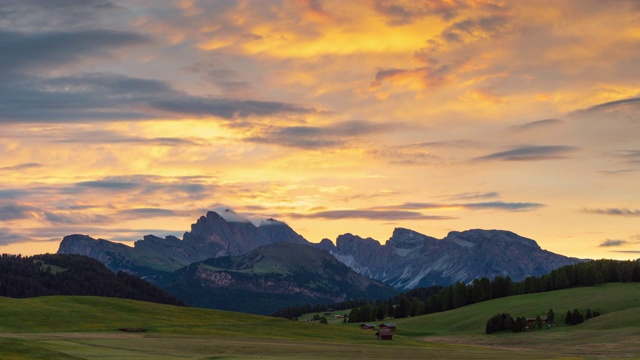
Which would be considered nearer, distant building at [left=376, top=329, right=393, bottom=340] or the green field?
the green field

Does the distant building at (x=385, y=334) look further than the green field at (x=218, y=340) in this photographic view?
Yes

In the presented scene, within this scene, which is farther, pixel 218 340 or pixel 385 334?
pixel 385 334

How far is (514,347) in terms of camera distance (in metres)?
166

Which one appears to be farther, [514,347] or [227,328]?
[227,328]

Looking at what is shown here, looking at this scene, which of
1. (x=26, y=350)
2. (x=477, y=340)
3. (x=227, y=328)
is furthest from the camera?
(x=477, y=340)

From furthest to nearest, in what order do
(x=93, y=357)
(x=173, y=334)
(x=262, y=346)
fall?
1. (x=173, y=334)
2. (x=262, y=346)
3. (x=93, y=357)

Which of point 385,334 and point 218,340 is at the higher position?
point 218,340

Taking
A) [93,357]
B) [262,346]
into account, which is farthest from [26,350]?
[262,346]

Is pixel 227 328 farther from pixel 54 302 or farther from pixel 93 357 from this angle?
pixel 93 357

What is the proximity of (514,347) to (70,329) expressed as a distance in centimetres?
9227

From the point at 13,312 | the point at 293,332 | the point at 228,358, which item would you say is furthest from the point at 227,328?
the point at 228,358

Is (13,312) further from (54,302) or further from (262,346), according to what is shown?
(262,346)

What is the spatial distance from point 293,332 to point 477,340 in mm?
48730

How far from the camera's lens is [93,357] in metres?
91.0
